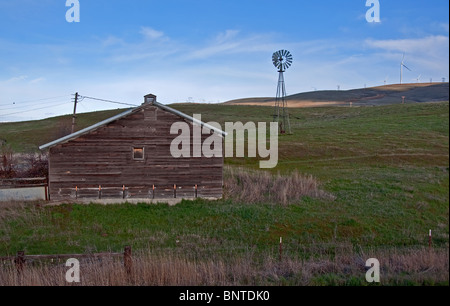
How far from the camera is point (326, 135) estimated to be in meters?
47.9

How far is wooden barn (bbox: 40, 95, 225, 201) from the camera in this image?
20812mm

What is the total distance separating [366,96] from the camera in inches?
4998

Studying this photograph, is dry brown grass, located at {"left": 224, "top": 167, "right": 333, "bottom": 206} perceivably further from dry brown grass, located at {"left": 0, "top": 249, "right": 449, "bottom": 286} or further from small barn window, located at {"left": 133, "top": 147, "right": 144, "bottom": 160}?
dry brown grass, located at {"left": 0, "top": 249, "right": 449, "bottom": 286}

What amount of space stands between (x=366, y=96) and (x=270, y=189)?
11603 centimetres

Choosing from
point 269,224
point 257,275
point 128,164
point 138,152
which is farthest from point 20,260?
point 138,152

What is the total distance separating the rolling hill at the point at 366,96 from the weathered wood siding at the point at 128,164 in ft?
294

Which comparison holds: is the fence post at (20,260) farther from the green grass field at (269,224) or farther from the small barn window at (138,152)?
the small barn window at (138,152)

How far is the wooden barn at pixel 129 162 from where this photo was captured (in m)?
20.8

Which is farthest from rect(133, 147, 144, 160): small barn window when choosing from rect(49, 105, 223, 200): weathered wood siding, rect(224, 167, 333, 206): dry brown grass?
rect(224, 167, 333, 206): dry brown grass

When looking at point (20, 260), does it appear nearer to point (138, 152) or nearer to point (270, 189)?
point (138, 152)
